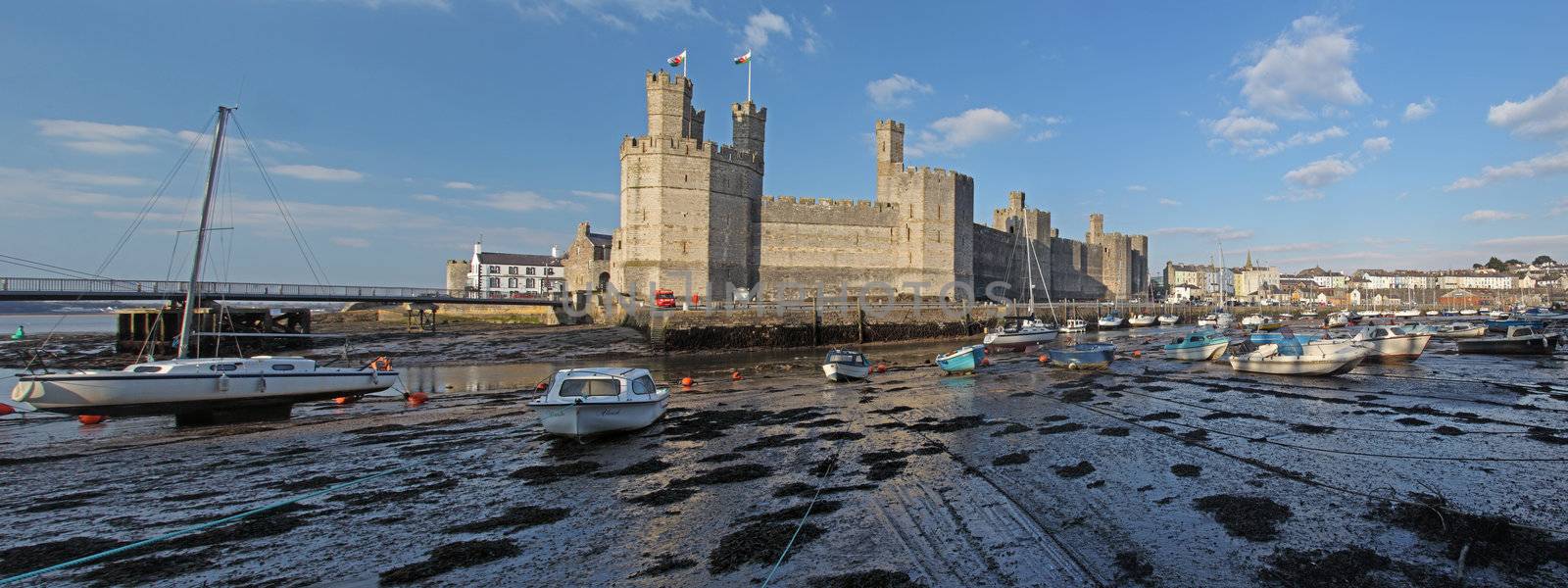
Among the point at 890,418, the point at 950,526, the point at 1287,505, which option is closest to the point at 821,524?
the point at 950,526

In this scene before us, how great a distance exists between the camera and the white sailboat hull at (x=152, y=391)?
37.9ft

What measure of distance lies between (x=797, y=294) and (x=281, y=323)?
87.8ft

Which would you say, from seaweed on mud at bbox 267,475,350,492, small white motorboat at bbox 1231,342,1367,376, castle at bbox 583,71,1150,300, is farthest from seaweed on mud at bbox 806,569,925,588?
castle at bbox 583,71,1150,300

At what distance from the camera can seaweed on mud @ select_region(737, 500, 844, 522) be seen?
655cm

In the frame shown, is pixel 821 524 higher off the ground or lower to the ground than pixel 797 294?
lower

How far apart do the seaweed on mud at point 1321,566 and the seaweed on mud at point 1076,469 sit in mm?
2552

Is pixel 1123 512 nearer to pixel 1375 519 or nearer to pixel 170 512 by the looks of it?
pixel 1375 519

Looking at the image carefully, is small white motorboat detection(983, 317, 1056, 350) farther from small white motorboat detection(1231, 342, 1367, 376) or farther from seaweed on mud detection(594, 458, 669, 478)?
seaweed on mud detection(594, 458, 669, 478)

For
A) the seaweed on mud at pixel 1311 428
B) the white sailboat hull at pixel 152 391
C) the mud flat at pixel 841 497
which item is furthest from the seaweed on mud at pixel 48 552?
the seaweed on mud at pixel 1311 428

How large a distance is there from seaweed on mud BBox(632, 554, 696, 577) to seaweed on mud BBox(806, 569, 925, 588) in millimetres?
1030

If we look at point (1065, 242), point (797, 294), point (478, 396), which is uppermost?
point (1065, 242)

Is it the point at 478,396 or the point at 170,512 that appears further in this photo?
the point at 478,396

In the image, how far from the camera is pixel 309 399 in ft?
46.1

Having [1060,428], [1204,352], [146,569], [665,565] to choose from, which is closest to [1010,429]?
[1060,428]
